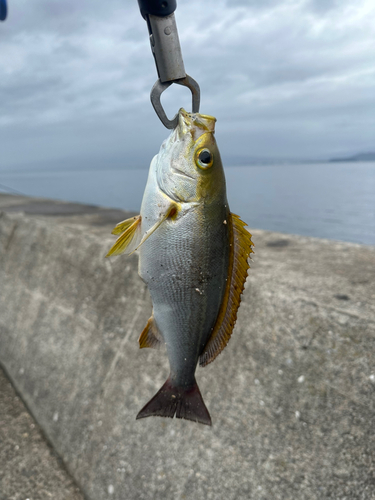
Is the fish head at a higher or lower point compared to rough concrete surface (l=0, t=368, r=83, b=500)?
higher

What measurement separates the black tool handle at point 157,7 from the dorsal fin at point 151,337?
1337 millimetres

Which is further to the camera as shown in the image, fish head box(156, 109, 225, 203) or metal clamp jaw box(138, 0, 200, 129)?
fish head box(156, 109, 225, 203)

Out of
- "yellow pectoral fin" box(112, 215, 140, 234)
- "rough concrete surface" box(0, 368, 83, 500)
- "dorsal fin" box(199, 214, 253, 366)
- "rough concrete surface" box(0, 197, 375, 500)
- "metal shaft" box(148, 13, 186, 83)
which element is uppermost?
"metal shaft" box(148, 13, 186, 83)

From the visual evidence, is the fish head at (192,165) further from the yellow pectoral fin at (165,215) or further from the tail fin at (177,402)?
the tail fin at (177,402)

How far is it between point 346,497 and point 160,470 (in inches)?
54.1

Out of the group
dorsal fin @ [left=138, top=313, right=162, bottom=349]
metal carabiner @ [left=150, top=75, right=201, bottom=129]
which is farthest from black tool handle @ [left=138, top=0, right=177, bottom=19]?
dorsal fin @ [left=138, top=313, right=162, bottom=349]

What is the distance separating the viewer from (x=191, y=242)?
1.76m

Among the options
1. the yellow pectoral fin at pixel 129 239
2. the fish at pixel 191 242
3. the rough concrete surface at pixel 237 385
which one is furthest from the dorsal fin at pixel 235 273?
the rough concrete surface at pixel 237 385

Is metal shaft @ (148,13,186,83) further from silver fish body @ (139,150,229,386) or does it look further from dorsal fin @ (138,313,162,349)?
dorsal fin @ (138,313,162,349)

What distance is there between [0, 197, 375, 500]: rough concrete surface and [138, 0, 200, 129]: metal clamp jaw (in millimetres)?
1964

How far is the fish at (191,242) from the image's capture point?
1765 millimetres

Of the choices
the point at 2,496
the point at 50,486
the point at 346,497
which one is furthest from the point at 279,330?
the point at 2,496

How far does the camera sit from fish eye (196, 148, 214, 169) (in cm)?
182

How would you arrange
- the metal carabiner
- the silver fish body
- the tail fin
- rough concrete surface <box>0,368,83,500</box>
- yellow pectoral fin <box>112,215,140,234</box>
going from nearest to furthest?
the metal carabiner
the silver fish body
yellow pectoral fin <box>112,215,140,234</box>
the tail fin
rough concrete surface <box>0,368,83,500</box>
